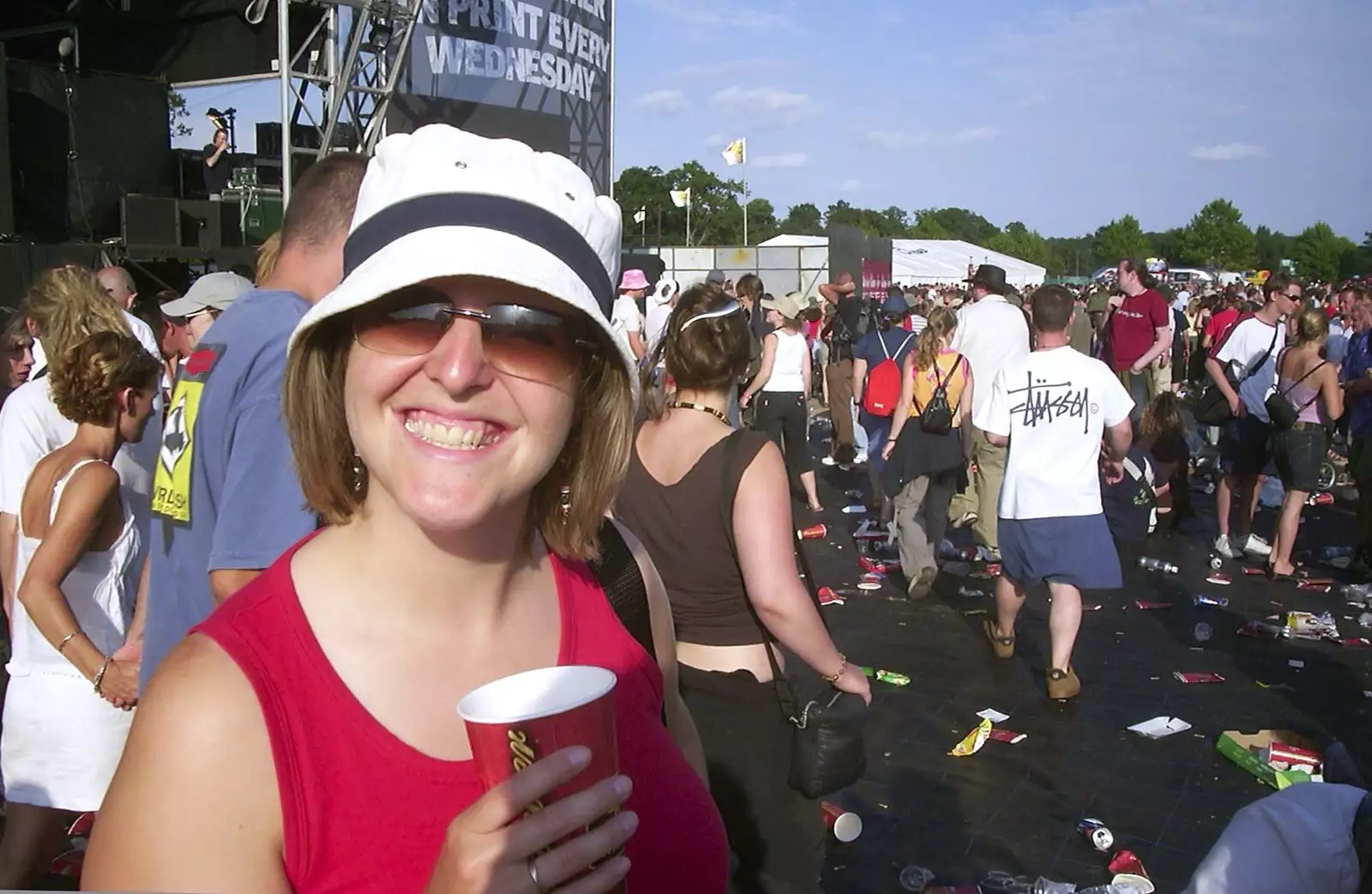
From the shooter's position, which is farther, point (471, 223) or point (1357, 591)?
point (1357, 591)

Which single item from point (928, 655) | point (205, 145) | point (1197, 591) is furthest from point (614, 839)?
point (205, 145)

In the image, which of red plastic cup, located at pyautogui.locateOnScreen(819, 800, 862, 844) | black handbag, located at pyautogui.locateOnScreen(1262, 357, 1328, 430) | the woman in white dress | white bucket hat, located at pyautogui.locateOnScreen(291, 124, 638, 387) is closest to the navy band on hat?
white bucket hat, located at pyautogui.locateOnScreen(291, 124, 638, 387)

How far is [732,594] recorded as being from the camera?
9.96ft

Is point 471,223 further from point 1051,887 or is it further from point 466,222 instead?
point 1051,887

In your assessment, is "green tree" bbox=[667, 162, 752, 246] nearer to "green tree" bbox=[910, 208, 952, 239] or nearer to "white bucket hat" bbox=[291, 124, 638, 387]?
"green tree" bbox=[910, 208, 952, 239]

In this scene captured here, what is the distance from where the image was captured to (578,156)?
19469 mm

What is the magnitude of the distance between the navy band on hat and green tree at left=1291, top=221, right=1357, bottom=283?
80851mm

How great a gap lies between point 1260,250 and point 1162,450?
10495 cm

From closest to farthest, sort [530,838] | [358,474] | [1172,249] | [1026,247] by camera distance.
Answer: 1. [530,838]
2. [358,474]
3. [1026,247]
4. [1172,249]

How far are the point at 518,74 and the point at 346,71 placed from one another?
5212 millimetres

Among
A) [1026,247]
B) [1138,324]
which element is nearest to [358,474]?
[1138,324]

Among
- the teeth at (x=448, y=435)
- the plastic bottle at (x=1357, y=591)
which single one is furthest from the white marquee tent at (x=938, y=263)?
the teeth at (x=448, y=435)

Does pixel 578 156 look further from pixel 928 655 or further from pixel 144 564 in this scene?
pixel 144 564

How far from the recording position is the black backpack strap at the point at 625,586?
5.41 feet
